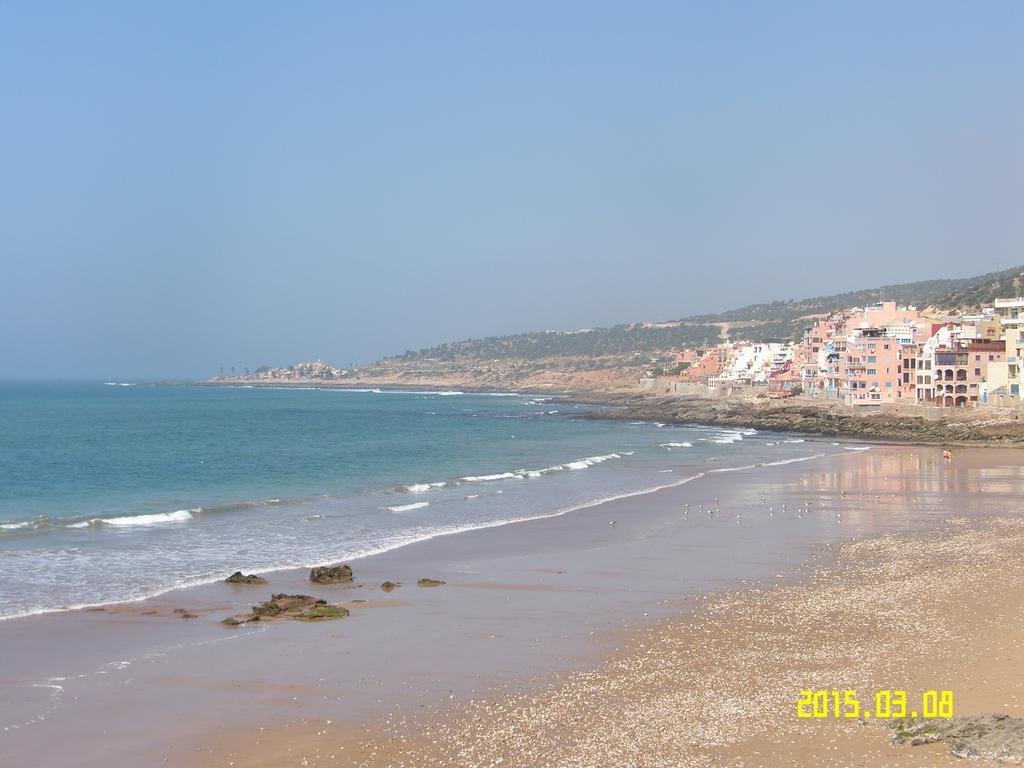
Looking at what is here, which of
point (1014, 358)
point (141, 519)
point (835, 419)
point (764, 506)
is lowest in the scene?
point (835, 419)

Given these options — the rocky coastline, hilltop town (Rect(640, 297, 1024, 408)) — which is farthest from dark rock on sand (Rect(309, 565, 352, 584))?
hilltop town (Rect(640, 297, 1024, 408))

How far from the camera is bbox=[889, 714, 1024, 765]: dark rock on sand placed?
9398 mm

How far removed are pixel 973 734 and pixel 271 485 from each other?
1285 inches

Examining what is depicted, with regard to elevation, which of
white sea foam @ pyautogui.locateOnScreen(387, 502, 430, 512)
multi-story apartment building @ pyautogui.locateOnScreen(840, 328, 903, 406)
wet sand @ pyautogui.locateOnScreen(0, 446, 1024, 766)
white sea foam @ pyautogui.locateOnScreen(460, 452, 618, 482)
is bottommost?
white sea foam @ pyautogui.locateOnScreen(460, 452, 618, 482)

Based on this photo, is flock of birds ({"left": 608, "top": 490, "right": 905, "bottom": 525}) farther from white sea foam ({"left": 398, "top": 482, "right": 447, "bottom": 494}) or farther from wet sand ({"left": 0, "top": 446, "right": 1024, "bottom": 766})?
white sea foam ({"left": 398, "top": 482, "right": 447, "bottom": 494})


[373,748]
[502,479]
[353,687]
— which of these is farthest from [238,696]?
[502,479]

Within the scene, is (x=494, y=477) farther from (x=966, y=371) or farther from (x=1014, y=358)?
(x=966, y=371)

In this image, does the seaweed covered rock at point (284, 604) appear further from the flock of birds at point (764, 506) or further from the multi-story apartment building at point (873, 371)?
the multi-story apartment building at point (873, 371)

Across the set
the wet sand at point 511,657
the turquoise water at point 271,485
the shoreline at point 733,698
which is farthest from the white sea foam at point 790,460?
the shoreline at point 733,698

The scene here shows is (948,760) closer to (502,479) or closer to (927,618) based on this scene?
(927,618)

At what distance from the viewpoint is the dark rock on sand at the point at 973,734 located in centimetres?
940
